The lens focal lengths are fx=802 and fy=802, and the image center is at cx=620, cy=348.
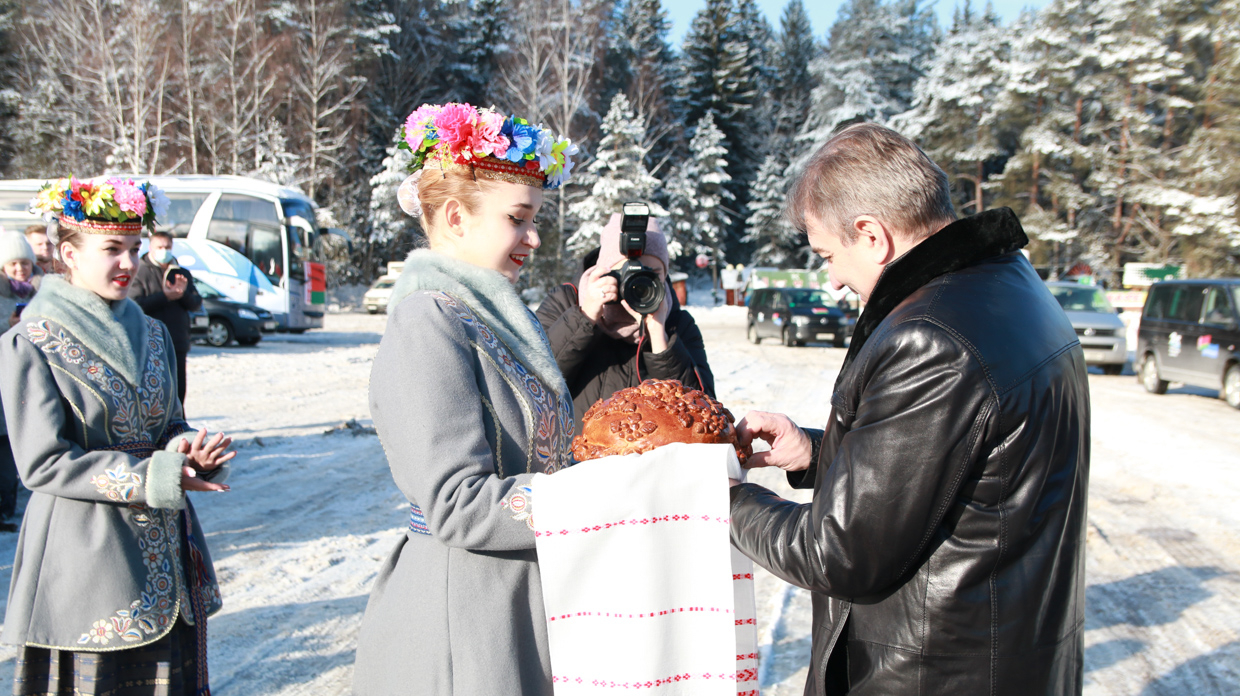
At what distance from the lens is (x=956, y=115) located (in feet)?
133

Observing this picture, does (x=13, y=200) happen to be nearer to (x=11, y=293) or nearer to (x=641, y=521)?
(x=11, y=293)

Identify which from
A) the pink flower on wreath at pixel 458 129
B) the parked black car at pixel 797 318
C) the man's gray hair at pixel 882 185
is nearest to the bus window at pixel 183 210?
the parked black car at pixel 797 318

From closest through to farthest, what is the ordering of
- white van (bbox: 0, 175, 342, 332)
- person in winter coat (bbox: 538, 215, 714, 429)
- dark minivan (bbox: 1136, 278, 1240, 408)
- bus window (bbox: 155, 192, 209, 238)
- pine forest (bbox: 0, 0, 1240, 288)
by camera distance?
1. person in winter coat (bbox: 538, 215, 714, 429)
2. dark minivan (bbox: 1136, 278, 1240, 408)
3. white van (bbox: 0, 175, 342, 332)
4. bus window (bbox: 155, 192, 209, 238)
5. pine forest (bbox: 0, 0, 1240, 288)

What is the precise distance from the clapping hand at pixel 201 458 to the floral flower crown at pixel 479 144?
1.20 metres

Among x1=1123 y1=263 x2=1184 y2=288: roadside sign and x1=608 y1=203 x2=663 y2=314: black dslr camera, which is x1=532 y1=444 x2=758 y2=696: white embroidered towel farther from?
x1=1123 y1=263 x2=1184 y2=288: roadside sign

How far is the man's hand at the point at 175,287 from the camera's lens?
21.5 feet

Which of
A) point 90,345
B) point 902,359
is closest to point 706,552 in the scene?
point 902,359

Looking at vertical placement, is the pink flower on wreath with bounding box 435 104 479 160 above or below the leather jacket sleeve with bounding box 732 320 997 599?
above

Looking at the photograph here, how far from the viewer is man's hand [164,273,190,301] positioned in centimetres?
656

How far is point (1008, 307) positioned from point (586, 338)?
6.19 ft

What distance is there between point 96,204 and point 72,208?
0.24 feet

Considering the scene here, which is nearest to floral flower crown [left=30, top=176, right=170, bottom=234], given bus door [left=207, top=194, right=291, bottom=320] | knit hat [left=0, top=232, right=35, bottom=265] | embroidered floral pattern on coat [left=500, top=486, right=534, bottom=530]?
embroidered floral pattern on coat [left=500, top=486, right=534, bottom=530]

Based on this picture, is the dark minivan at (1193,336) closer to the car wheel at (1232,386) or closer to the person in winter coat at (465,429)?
the car wheel at (1232,386)

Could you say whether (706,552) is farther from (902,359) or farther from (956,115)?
(956,115)
